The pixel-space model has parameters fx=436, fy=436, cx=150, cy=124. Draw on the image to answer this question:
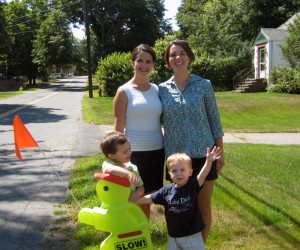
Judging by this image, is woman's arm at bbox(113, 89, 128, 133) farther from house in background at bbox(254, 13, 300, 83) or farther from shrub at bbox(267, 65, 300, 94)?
house in background at bbox(254, 13, 300, 83)

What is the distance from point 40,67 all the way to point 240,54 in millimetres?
25737

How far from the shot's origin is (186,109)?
11.4ft

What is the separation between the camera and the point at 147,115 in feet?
11.4

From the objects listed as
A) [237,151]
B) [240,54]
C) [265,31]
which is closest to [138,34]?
[240,54]

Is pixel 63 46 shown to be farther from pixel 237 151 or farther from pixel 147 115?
pixel 147 115

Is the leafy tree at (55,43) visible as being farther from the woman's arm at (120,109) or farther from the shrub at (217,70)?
the woman's arm at (120,109)

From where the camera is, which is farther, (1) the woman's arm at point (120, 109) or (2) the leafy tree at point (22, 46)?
(2) the leafy tree at point (22, 46)

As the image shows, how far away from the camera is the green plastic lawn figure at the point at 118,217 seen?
293cm

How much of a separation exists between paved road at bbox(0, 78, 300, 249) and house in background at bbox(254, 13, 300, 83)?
15902mm

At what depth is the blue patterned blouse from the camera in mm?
3492

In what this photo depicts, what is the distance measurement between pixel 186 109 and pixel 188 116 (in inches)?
2.4

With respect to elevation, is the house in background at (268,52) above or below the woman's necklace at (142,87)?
above

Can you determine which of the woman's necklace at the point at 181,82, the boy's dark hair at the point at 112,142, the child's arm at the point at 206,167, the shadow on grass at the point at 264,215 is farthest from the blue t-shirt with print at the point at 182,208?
the shadow on grass at the point at 264,215

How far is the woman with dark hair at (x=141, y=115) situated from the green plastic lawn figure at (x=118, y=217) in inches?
24.7
